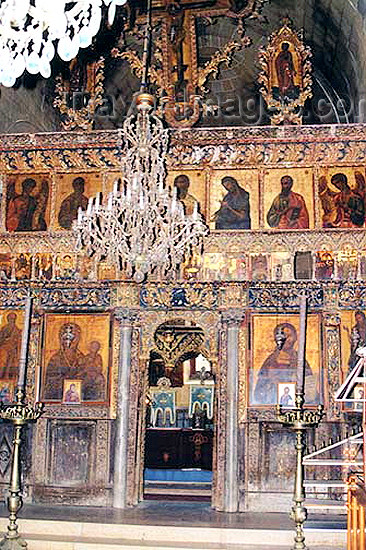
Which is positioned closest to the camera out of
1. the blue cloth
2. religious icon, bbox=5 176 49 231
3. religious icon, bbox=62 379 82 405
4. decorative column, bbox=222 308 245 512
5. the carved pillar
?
decorative column, bbox=222 308 245 512

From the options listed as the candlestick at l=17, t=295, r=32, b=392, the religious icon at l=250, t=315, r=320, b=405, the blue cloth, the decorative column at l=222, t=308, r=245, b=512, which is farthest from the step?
the blue cloth

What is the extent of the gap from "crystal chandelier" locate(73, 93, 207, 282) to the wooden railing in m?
3.17

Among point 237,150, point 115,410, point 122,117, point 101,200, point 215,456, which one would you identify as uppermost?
point 122,117

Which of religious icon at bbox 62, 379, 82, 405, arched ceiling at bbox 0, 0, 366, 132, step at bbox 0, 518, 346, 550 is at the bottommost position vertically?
step at bbox 0, 518, 346, 550

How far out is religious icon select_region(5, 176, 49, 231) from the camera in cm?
1017

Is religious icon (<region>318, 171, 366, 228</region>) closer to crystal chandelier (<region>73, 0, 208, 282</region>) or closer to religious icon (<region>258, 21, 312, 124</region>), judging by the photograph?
religious icon (<region>258, 21, 312, 124</region>)

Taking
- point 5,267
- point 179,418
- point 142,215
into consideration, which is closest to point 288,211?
point 142,215

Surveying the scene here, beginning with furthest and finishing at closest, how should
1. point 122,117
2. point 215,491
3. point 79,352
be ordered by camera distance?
point 122,117
point 79,352
point 215,491

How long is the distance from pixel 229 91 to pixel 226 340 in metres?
6.85

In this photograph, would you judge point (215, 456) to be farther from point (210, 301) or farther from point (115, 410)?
point (210, 301)

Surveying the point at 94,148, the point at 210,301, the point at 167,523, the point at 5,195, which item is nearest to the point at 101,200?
the point at 94,148

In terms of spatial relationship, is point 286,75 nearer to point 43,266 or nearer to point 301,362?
point 43,266

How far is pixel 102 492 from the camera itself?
955 cm

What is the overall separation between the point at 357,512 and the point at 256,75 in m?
10.8
